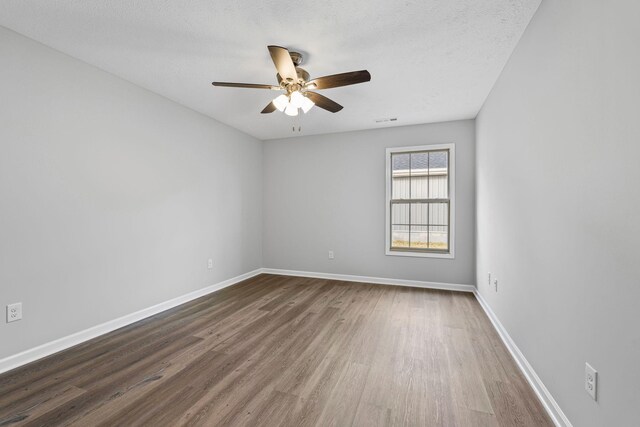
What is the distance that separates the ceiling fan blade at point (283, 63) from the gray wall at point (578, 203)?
164 cm

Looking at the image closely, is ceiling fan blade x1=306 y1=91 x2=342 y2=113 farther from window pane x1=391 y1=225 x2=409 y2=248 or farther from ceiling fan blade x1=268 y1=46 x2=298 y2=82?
window pane x1=391 y1=225 x2=409 y2=248

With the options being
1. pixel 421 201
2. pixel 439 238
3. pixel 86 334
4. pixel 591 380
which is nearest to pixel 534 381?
pixel 591 380

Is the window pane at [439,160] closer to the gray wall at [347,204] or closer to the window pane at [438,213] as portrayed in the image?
the gray wall at [347,204]

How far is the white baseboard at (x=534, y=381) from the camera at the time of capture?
5.04 feet

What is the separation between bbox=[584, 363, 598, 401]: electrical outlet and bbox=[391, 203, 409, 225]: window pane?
3300 mm

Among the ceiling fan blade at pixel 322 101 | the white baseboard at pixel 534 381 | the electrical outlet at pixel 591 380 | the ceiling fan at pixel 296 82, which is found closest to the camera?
the electrical outlet at pixel 591 380

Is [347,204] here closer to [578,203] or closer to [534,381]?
[534,381]

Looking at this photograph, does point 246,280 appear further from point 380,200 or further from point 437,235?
point 437,235

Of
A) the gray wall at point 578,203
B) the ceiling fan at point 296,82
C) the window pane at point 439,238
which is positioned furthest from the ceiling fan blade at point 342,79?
the window pane at point 439,238

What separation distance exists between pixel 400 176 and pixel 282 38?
9.76ft

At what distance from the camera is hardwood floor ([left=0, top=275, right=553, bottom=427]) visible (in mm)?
1630

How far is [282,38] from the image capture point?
7.18 ft

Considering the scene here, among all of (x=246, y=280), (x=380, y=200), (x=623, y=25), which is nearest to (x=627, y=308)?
(x=623, y=25)

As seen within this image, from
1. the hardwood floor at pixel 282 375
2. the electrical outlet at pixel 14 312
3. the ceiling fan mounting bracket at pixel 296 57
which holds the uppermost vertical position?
the ceiling fan mounting bracket at pixel 296 57
